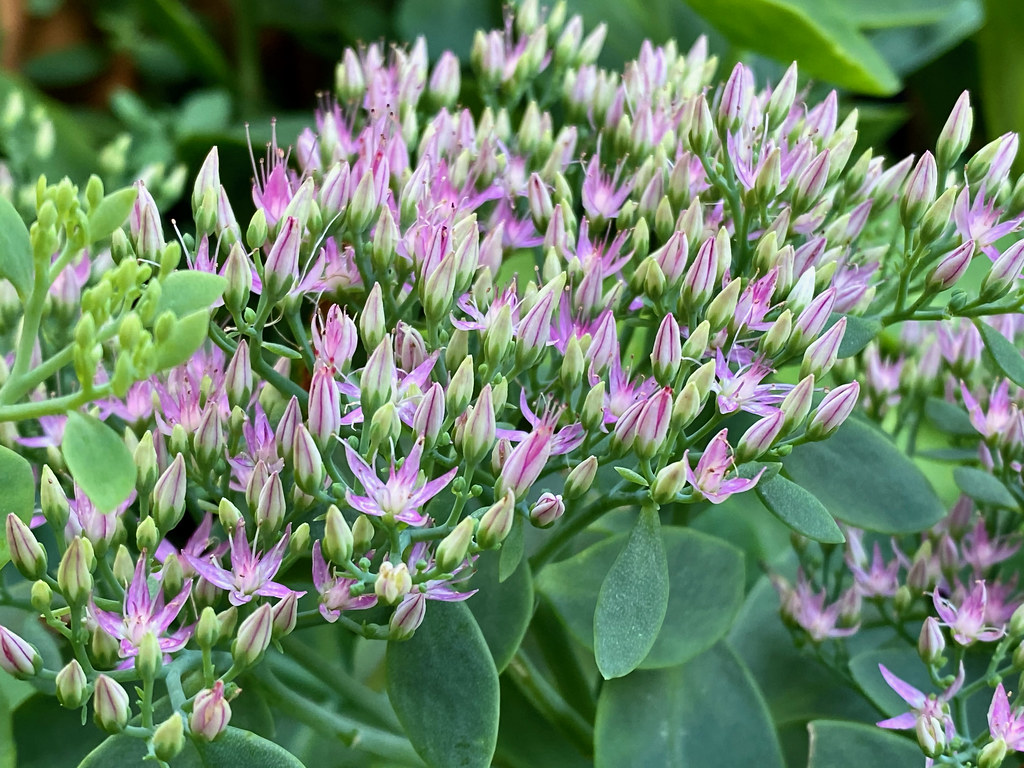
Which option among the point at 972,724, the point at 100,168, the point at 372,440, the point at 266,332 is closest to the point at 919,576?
the point at 972,724

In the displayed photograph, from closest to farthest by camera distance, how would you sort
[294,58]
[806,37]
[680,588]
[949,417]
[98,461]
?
1. [98,461]
2. [680,588]
3. [949,417]
4. [806,37]
5. [294,58]

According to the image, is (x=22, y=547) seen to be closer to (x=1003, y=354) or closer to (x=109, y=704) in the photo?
(x=109, y=704)

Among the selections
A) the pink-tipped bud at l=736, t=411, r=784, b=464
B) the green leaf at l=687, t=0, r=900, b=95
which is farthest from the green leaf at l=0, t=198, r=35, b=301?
the green leaf at l=687, t=0, r=900, b=95

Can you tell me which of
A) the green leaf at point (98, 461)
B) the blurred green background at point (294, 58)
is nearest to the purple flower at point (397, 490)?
the green leaf at point (98, 461)

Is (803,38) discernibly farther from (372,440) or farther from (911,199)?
(372,440)

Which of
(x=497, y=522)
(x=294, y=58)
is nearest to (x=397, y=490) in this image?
(x=497, y=522)
